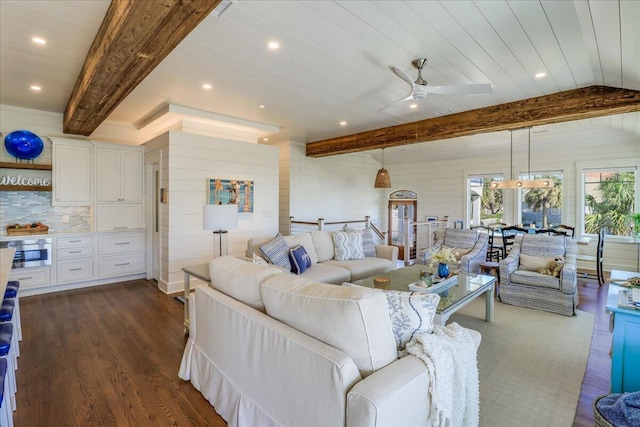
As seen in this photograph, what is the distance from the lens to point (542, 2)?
244 cm

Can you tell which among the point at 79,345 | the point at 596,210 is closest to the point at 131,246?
the point at 79,345

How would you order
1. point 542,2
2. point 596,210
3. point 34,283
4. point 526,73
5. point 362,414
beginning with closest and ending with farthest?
point 362,414, point 542,2, point 526,73, point 34,283, point 596,210

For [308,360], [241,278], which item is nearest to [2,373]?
[241,278]

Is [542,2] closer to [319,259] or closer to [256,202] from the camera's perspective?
[319,259]

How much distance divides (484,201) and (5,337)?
9.20 m

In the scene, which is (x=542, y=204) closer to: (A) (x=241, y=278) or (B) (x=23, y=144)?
(A) (x=241, y=278)

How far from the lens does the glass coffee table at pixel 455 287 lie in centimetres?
329

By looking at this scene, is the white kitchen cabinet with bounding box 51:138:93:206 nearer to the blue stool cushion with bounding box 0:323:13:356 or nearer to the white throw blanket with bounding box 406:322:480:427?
the blue stool cushion with bounding box 0:323:13:356

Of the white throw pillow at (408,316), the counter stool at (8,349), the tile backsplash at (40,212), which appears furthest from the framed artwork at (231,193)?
the white throw pillow at (408,316)

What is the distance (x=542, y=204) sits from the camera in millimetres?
7488

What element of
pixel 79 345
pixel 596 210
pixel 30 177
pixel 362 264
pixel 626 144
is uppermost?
pixel 626 144

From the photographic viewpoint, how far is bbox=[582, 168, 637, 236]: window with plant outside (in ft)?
21.0

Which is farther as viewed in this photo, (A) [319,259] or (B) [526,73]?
(A) [319,259]

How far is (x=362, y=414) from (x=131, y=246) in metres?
5.83
